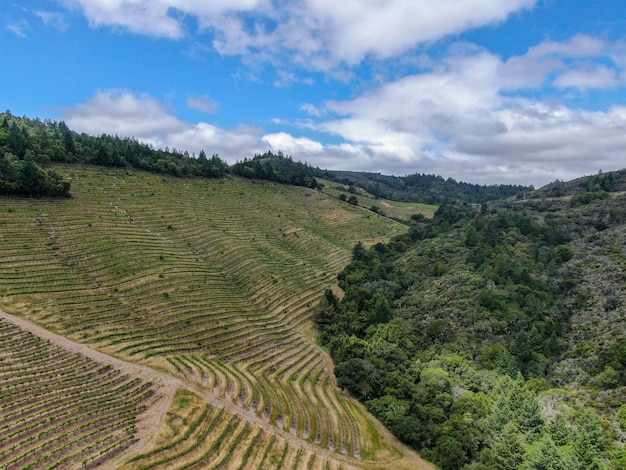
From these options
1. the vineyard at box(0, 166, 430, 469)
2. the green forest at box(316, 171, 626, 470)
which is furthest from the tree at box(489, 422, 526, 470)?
the vineyard at box(0, 166, 430, 469)

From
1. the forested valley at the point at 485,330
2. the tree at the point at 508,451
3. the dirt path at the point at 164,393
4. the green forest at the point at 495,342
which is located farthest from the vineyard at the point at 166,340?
the tree at the point at 508,451

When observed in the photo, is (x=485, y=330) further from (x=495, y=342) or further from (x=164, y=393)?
(x=164, y=393)

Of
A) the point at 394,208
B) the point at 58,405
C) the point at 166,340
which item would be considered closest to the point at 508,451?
the point at 166,340

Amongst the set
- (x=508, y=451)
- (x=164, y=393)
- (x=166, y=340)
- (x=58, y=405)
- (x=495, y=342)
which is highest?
(x=166, y=340)

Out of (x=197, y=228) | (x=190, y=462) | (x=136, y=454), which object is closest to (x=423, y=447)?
(x=190, y=462)

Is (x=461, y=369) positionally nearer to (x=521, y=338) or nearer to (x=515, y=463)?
(x=521, y=338)

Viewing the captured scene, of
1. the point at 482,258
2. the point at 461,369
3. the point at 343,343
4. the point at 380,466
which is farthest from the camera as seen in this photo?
the point at 482,258
